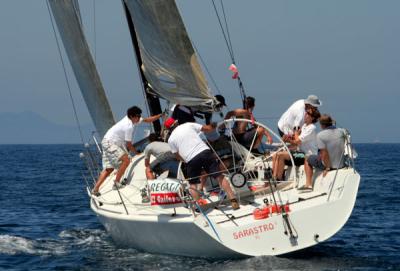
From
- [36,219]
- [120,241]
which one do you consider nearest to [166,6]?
[120,241]

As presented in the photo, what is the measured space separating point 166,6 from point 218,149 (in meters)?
2.39

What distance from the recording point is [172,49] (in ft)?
38.3

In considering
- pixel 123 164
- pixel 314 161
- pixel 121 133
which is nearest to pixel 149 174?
pixel 123 164

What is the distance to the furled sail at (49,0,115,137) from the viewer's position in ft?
50.9

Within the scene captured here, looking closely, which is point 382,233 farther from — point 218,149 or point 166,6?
point 166,6

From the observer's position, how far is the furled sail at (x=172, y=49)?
38.2ft

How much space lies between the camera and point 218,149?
Result: 11.6 meters

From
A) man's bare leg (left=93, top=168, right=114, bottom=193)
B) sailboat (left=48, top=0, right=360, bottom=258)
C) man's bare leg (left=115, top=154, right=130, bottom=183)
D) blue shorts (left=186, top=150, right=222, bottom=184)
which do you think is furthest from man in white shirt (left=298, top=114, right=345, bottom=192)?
man's bare leg (left=93, top=168, right=114, bottom=193)

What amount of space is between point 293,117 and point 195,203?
2809 mm

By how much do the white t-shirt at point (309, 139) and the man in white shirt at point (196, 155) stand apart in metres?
1.59

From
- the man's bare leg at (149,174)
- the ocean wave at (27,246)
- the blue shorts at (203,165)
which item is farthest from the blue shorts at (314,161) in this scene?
the ocean wave at (27,246)

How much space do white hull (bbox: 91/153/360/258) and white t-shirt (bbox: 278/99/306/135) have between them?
1.37m

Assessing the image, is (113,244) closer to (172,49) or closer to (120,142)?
(120,142)

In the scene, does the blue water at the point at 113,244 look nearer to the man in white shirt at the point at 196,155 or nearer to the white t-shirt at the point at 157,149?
the man in white shirt at the point at 196,155
